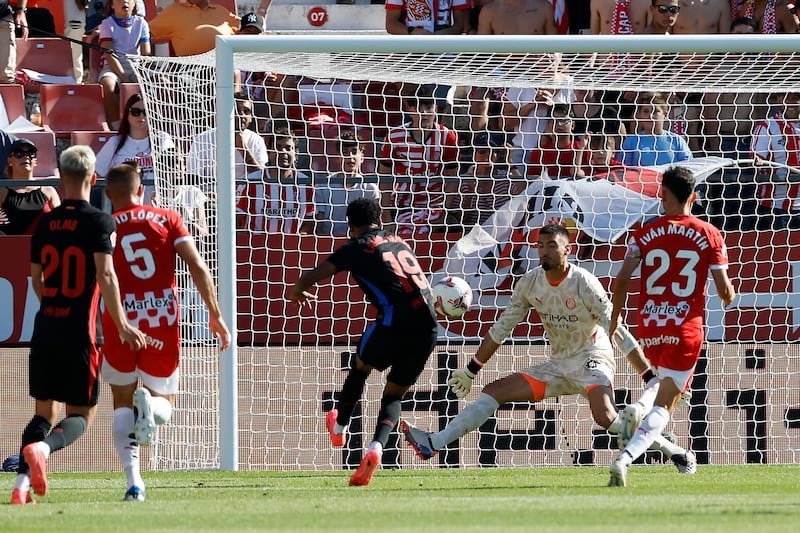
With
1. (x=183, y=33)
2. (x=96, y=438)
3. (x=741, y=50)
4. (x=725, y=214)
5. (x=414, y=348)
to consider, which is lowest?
(x=96, y=438)

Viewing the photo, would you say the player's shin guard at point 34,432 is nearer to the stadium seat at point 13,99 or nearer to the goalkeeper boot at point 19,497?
the goalkeeper boot at point 19,497

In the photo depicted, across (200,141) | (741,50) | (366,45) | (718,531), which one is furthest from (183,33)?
(718,531)

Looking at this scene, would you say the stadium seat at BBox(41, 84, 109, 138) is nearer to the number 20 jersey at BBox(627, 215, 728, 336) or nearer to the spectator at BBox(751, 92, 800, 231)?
the spectator at BBox(751, 92, 800, 231)

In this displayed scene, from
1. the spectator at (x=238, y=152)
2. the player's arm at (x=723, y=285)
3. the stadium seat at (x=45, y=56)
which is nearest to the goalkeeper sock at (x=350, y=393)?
the spectator at (x=238, y=152)

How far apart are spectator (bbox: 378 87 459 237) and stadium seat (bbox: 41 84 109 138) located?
4.04 meters

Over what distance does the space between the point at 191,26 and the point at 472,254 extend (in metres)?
5.98

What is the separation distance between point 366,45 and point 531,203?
8.19 ft

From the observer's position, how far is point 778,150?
38.2 feet

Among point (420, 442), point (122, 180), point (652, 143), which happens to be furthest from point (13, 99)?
point (122, 180)

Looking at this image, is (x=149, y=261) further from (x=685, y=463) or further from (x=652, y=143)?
(x=652, y=143)

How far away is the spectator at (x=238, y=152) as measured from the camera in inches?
395

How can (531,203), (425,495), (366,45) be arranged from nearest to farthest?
(425,495) → (366,45) → (531,203)

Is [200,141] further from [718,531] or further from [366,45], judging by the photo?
[718,531]

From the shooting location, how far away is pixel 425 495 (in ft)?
23.7
